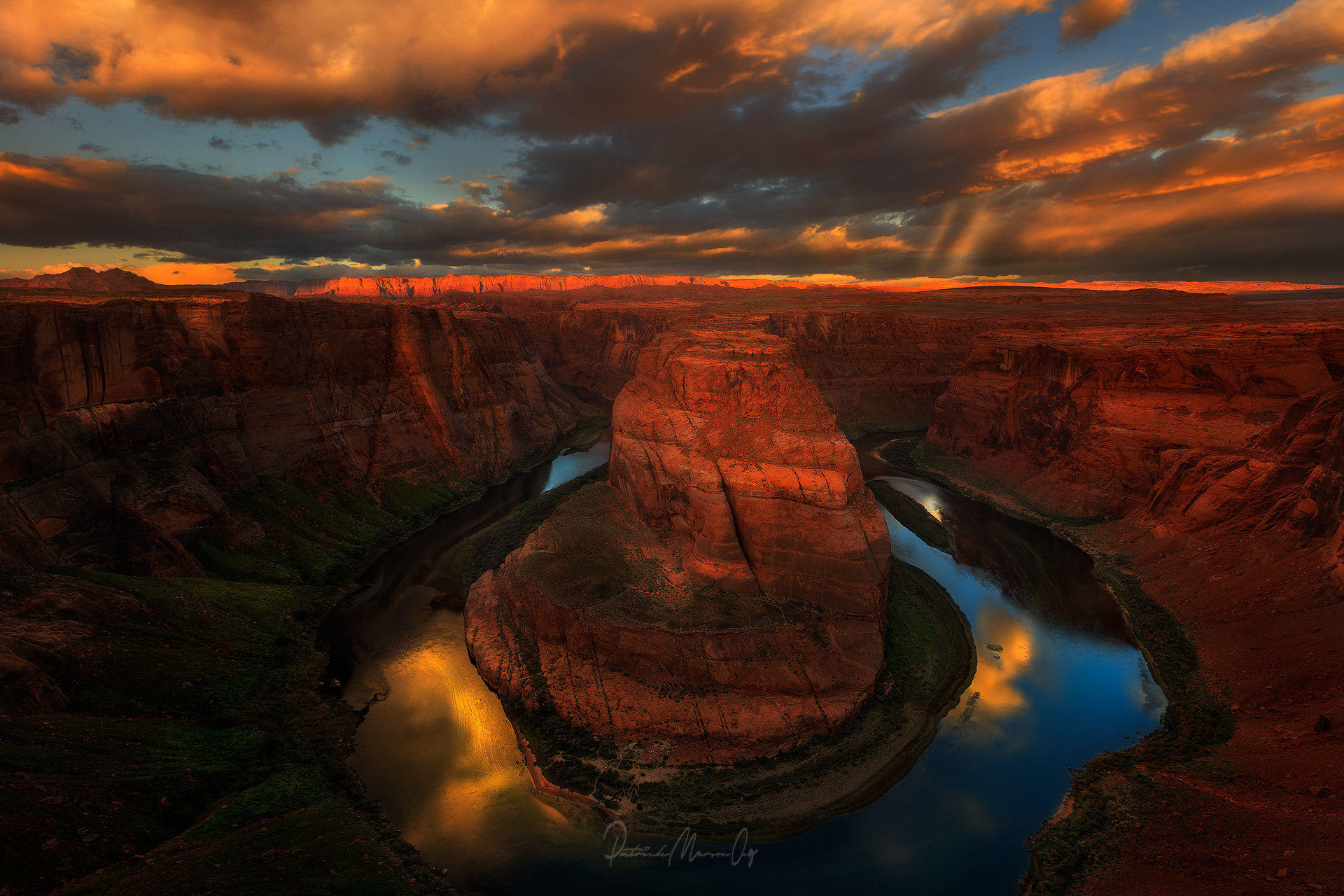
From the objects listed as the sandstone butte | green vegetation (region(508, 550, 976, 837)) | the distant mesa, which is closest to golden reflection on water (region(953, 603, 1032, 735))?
green vegetation (region(508, 550, 976, 837))

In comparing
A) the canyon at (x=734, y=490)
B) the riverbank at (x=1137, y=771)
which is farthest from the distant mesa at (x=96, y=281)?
the riverbank at (x=1137, y=771)

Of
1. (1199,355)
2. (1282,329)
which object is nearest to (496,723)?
(1199,355)

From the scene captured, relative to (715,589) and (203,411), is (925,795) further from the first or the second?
(203,411)

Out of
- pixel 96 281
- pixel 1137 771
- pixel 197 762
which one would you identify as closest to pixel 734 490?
pixel 1137 771

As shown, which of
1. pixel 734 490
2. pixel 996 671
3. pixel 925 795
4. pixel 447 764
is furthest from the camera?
pixel 996 671

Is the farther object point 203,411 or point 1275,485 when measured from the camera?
point 203,411

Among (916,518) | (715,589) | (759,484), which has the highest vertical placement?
(759,484)

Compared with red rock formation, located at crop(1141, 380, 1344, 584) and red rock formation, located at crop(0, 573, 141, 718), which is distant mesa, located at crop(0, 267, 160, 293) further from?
red rock formation, located at crop(1141, 380, 1344, 584)
